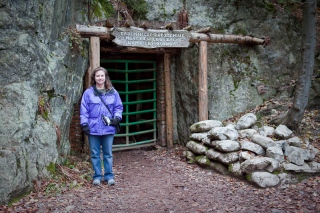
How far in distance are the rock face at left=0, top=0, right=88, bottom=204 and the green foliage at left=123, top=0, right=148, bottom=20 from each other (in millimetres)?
2376

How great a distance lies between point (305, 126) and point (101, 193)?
473cm

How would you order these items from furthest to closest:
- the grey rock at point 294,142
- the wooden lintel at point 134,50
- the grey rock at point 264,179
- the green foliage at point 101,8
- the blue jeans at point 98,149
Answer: the wooden lintel at point 134,50
the green foliage at point 101,8
the grey rock at point 294,142
the blue jeans at point 98,149
the grey rock at point 264,179

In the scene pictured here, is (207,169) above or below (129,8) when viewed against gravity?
below

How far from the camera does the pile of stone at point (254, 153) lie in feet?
17.0

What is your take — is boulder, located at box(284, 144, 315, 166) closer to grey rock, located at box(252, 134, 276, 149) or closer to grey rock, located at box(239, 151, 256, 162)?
grey rock, located at box(252, 134, 276, 149)

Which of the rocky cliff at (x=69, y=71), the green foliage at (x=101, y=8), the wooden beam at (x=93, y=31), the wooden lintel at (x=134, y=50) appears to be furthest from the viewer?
the wooden lintel at (x=134, y=50)

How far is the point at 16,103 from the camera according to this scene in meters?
4.73

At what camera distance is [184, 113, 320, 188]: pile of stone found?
5180 millimetres

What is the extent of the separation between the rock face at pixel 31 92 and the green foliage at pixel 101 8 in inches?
44.0

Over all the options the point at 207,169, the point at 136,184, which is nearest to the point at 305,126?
the point at 207,169

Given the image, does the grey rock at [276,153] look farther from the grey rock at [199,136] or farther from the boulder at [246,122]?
the grey rock at [199,136]

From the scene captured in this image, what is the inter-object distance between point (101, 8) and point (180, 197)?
495cm

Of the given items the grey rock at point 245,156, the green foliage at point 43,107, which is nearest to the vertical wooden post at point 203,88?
the grey rock at point 245,156

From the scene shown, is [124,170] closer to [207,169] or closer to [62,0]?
[207,169]
